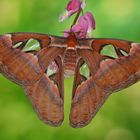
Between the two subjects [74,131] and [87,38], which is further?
[74,131]

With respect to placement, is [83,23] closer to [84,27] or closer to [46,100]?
[84,27]

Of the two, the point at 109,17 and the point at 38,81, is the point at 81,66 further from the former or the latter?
the point at 109,17

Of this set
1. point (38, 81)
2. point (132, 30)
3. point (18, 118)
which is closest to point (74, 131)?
point (18, 118)

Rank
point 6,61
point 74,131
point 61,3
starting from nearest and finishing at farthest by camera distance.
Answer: point 6,61, point 74,131, point 61,3

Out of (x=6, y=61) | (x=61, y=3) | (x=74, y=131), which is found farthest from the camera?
(x=61, y=3)

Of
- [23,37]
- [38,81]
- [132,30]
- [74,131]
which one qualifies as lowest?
[74,131]

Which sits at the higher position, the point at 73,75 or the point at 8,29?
the point at 73,75

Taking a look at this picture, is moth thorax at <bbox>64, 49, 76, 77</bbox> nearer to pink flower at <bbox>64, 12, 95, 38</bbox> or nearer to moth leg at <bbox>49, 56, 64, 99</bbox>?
moth leg at <bbox>49, 56, 64, 99</bbox>

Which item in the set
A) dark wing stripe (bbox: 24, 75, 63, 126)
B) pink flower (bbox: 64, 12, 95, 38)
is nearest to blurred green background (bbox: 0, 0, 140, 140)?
pink flower (bbox: 64, 12, 95, 38)
